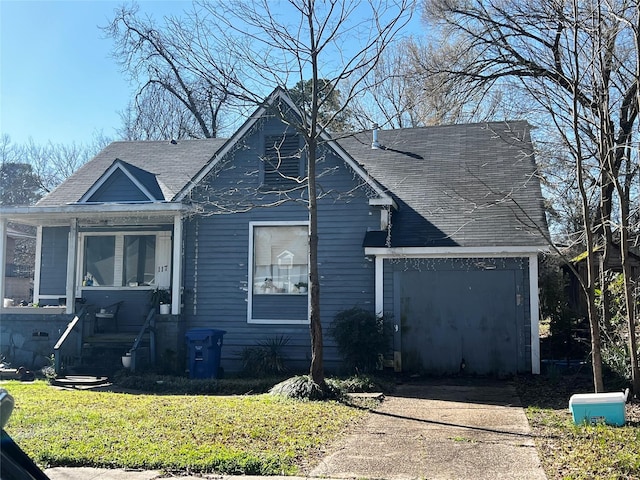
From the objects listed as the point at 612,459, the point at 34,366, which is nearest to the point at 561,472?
the point at 612,459

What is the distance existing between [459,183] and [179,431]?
9303 mm

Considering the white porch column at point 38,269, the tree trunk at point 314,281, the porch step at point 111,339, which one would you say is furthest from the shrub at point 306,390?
the white porch column at point 38,269

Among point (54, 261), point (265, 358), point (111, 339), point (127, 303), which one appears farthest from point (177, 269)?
point (54, 261)

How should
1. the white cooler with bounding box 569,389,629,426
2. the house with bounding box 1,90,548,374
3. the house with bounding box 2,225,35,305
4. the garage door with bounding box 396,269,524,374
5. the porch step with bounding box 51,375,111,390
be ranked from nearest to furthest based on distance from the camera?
the white cooler with bounding box 569,389,629,426 → the porch step with bounding box 51,375,111,390 → the garage door with bounding box 396,269,524,374 → the house with bounding box 1,90,548,374 → the house with bounding box 2,225,35,305

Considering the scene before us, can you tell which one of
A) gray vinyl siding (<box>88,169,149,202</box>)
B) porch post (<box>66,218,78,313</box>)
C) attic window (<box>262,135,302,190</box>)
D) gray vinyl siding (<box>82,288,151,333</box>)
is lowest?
gray vinyl siding (<box>82,288,151,333</box>)

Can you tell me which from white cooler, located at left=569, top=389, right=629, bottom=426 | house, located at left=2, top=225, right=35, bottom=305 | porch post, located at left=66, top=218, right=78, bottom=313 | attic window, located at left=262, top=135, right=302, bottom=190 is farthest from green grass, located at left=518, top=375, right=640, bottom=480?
house, located at left=2, top=225, right=35, bottom=305

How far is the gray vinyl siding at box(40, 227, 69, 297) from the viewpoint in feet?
52.5

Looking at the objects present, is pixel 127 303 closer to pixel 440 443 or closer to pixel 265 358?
pixel 265 358

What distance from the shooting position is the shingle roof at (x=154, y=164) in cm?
1586

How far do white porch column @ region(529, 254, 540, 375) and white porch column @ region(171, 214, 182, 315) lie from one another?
23.5ft

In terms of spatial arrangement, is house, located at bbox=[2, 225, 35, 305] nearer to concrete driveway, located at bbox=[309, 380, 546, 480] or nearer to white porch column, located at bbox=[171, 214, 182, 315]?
white porch column, located at bbox=[171, 214, 182, 315]

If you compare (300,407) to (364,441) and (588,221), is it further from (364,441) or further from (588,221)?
(588,221)

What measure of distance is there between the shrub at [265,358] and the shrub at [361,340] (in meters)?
1.37

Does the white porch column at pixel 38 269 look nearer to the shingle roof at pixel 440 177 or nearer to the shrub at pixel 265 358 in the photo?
the shingle roof at pixel 440 177
